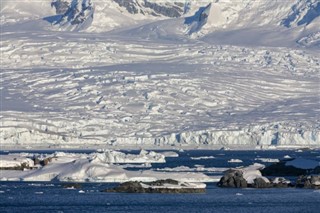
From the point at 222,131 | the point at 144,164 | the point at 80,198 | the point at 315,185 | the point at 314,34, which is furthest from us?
the point at 314,34

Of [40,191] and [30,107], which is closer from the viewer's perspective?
[40,191]

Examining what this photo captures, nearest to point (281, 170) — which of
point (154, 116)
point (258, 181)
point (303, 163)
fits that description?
point (303, 163)

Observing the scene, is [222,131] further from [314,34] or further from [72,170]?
[314,34]

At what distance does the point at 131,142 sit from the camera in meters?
136

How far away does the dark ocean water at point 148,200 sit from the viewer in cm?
6175

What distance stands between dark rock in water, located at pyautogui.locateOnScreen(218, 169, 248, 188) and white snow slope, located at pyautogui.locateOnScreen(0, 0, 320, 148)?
55.8 metres

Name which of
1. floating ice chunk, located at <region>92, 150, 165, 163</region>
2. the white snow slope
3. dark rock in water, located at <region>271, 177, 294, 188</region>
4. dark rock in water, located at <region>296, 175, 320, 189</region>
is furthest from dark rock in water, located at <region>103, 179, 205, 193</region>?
the white snow slope

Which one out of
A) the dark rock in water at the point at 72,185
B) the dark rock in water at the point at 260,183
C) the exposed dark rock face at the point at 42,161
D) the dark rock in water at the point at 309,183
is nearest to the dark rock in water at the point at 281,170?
the dark rock in water at the point at 260,183

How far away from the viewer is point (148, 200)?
66.2 meters

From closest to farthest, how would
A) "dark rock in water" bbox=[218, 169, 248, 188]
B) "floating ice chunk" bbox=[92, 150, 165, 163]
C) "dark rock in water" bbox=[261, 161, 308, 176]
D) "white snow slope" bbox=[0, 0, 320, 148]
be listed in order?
"dark rock in water" bbox=[218, 169, 248, 188], "dark rock in water" bbox=[261, 161, 308, 176], "floating ice chunk" bbox=[92, 150, 165, 163], "white snow slope" bbox=[0, 0, 320, 148]

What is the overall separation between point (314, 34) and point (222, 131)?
70143 mm

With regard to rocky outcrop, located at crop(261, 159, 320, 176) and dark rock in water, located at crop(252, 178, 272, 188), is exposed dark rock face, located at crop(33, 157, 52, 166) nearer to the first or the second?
rocky outcrop, located at crop(261, 159, 320, 176)

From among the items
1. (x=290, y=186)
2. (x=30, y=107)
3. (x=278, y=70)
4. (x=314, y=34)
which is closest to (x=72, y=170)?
(x=290, y=186)

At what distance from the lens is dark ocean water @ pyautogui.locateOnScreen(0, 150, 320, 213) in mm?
61750
